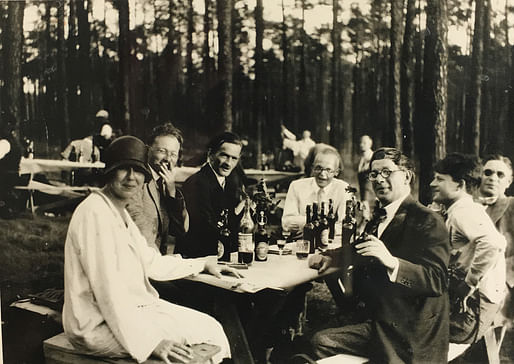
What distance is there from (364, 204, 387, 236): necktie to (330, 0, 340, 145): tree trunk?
480 mm

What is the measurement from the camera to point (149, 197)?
329cm

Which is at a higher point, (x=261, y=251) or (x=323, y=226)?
(x=323, y=226)

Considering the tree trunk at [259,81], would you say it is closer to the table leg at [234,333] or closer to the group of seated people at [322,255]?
the group of seated people at [322,255]

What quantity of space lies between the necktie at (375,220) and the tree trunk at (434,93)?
0.92 feet

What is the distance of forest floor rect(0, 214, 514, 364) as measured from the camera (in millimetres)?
3367

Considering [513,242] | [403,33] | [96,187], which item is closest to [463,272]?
[513,242]

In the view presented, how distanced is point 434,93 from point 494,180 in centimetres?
62

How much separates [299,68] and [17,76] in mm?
1753

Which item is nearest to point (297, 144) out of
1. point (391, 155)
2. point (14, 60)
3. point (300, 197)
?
point (300, 197)

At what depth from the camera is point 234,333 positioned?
321 centimetres

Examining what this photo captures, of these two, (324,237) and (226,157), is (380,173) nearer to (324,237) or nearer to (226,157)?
(324,237)

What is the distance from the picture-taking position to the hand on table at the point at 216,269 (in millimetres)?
3143

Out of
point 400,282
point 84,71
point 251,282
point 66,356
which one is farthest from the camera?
point 84,71

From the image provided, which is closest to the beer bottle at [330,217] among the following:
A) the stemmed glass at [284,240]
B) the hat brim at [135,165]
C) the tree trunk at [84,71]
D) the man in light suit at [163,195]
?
the stemmed glass at [284,240]
